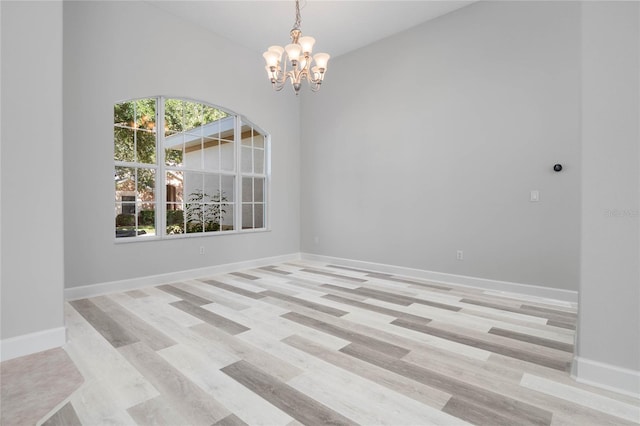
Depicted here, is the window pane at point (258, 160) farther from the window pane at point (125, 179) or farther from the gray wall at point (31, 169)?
the gray wall at point (31, 169)

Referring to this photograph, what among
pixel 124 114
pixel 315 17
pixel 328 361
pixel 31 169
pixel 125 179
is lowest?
pixel 328 361

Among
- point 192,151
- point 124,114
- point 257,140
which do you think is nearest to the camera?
point 124,114

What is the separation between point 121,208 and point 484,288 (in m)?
4.87

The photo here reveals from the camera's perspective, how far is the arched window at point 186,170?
4168 mm

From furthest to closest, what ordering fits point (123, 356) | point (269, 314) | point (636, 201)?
point (269, 314), point (123, 356), point (636, 201)

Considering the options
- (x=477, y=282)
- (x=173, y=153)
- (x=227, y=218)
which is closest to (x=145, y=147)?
(x=173, y=153)

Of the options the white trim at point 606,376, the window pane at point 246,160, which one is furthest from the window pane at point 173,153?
the white trim at point 606,376

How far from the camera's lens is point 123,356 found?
2234mm

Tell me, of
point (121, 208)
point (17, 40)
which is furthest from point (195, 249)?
point (17, 40)

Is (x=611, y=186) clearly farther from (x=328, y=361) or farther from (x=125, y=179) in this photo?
(x=125, y=179)

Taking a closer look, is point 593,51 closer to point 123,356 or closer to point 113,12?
point 123,356

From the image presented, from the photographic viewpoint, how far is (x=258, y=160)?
5.76m

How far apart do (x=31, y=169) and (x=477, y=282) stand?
481cm

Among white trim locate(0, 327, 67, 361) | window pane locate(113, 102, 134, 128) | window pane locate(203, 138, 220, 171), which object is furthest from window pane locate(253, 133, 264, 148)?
white trim locate(0, 327, 67, 361)
